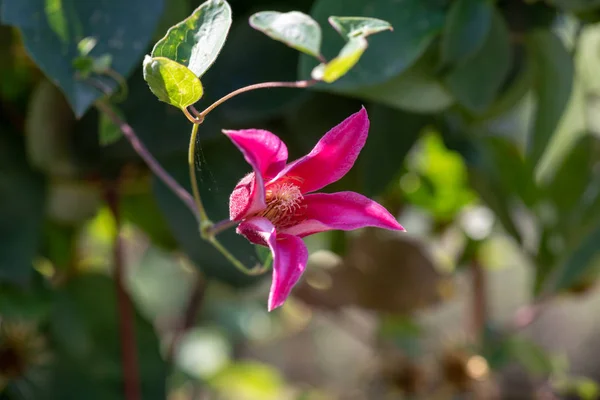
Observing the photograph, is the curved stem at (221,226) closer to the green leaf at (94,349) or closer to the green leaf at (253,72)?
the green leaf at (253,72)

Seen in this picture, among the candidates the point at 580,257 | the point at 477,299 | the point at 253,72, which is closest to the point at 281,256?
the point at 253,72

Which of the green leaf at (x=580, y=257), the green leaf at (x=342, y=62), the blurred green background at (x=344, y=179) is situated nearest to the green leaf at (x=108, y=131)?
the blurred green background at (x=344, y=179)

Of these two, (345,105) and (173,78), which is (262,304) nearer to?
(345,105)

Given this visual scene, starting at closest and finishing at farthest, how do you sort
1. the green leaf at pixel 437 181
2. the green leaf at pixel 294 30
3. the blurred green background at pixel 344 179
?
the green leaf at pixel 294 30, the blurred green background at pixel 344 179, the green leaf at pixel 437 181

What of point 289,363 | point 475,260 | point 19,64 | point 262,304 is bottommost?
point 289,363

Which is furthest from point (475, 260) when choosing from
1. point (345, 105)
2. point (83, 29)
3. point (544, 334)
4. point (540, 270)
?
point (544, 334)

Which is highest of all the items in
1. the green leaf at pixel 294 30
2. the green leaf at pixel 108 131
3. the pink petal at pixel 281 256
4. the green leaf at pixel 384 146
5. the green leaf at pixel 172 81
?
the green leaf at pixel 294 30
